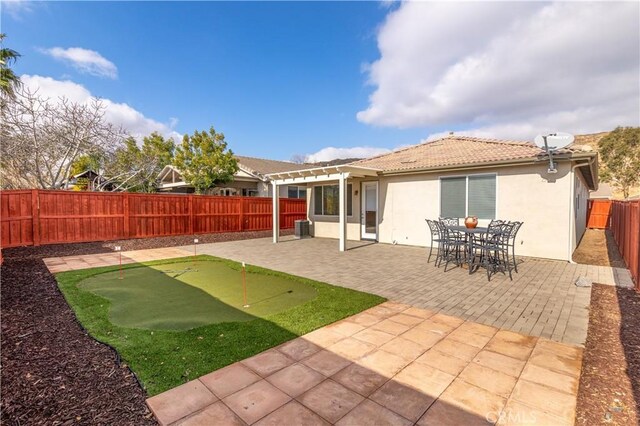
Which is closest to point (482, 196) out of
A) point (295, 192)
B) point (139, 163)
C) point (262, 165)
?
point (295, 192)

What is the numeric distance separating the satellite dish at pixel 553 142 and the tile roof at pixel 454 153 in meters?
0.38

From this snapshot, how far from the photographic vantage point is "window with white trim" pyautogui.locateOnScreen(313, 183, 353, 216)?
13312 millimetres

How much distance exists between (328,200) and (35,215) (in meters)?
10.7

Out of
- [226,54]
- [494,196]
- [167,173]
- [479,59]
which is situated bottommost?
[494,196]

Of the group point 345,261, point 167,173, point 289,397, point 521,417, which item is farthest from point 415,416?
point 167,173

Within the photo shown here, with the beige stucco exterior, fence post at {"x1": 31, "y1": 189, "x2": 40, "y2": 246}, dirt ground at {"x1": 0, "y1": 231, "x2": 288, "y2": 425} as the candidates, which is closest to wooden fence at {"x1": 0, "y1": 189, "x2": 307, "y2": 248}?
fence post at {"x1": 31, "y1": 189, "x2": 40, "y2": 246}

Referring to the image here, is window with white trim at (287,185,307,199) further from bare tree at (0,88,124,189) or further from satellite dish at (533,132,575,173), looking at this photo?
satellite dish at (533,132,575,173)

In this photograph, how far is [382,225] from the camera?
12.0 meters

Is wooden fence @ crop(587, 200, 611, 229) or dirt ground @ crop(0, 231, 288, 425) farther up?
wooden fence @ crop(587, 200, 611, 229)

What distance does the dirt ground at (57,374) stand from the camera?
219 centimetres

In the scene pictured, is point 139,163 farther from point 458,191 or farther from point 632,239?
point 632,239

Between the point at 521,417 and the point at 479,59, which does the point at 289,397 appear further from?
the point at 479,59

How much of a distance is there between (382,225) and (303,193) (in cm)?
1109

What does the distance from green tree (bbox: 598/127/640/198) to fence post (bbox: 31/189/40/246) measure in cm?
5369
